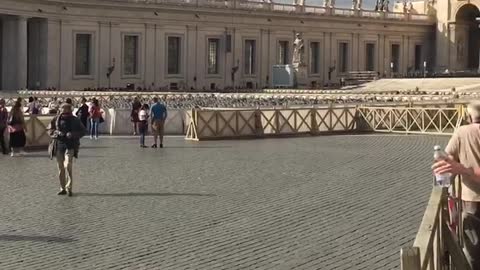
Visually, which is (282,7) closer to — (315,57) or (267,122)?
(315,57)

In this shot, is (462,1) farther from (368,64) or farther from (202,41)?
(202,41)

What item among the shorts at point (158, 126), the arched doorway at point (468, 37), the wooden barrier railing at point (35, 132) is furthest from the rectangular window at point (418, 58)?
the wooden barrier railing at point (35, 132)

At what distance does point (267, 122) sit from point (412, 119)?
548 cm

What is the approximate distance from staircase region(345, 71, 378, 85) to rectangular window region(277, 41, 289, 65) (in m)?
5.29

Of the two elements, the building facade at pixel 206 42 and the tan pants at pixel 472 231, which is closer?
the tan pants at pixel 472 231

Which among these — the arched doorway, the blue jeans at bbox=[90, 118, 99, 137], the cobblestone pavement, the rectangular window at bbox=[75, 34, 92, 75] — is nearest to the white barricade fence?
the blue jeans at bbox=[90, 118, 99, 137]

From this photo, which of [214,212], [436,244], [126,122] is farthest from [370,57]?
[436,244]

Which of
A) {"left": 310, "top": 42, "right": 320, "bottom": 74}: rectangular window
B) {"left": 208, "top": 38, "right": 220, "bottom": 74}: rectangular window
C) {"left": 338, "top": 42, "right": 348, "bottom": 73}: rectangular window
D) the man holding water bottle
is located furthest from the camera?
{"left": 338, "top": 42, "right": 348, "bottom": 73}: rectangular window

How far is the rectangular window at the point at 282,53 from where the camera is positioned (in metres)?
67.9

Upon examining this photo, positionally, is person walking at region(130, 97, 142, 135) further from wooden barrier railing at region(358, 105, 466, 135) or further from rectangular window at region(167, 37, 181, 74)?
rectangular window at region(167, 37, 181, 74)

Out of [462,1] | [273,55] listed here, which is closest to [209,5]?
[273,55]

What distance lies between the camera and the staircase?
218 feet

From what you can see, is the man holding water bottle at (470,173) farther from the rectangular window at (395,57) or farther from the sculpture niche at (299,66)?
the rectangular window at (395,57)

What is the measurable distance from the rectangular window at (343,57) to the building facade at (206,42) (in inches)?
3.4
